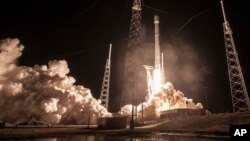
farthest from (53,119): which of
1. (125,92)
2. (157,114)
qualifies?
(157,114)

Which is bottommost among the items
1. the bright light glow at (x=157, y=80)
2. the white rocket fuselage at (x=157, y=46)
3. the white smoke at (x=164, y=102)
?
the white smoke at (x=164, y=102)

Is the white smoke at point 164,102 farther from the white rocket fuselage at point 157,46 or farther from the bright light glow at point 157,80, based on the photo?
the white rocket fuselage at point 157,46

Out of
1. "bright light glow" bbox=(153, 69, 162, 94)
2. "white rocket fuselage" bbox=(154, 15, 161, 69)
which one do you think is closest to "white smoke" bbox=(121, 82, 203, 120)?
"bright light glow" bbox=(153, 69, 162, 94)

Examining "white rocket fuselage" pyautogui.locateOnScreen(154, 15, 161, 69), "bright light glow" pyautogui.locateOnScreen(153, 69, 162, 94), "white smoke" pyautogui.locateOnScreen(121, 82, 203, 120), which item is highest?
"white rocket fuselage" pyautogui.locateOnScreen(154, 15, 161, 69)

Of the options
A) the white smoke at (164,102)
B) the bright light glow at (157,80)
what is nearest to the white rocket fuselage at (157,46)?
the bright light glow at (157,80)

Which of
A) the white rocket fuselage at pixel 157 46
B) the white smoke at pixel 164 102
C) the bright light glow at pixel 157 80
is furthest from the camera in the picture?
the white rocket fuselage at pixel 157 46

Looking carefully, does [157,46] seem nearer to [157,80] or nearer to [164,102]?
[157,80]

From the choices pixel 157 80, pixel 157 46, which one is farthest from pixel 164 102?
pixel 157 46

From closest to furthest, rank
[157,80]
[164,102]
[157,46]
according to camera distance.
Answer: [164,102] → [157,46] → [157,80]

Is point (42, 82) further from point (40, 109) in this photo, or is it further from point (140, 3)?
point (140, 3)

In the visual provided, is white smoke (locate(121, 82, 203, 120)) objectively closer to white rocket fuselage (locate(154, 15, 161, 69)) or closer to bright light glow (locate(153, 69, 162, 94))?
bright light glow (locate(153, 69, 162, 94))

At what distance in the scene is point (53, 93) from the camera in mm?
78000

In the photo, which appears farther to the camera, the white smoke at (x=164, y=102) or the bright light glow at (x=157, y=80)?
the bright light glow at (x=157, y=80)

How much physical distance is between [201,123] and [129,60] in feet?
136
